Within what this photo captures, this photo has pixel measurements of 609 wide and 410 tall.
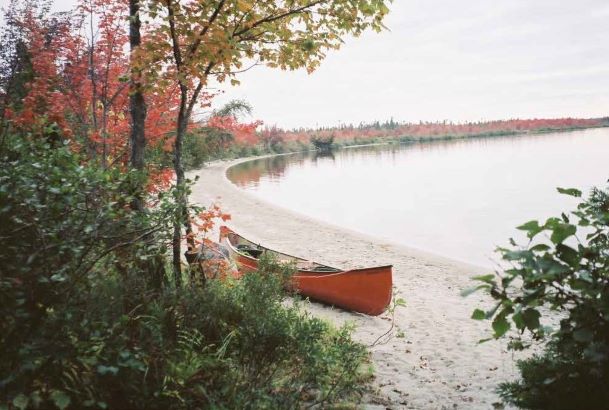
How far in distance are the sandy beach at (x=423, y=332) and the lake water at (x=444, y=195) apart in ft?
5.57

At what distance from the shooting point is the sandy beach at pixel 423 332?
4.94 metres

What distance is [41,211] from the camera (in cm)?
271

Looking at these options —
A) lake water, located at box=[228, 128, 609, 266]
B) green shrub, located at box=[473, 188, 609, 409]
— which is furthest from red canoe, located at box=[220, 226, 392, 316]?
green shrub, located at box=[473, 188, 609, 409]

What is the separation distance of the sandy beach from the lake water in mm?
1699

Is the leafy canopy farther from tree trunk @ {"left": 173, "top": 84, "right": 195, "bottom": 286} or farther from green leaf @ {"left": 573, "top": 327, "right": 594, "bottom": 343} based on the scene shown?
green leaf @ {"left": 573, "top": 327, "right": 594, "bottom": 343}

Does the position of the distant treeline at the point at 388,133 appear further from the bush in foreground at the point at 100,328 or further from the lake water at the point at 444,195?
the bush in foreground at the point at 100,328

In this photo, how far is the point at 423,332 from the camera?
23.9 feet

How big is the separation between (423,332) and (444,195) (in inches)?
809

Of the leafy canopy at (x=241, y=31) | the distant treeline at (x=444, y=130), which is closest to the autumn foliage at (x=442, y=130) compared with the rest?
the distant treeline at (x=444, y=130)

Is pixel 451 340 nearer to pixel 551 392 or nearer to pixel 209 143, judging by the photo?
pixel 551 392

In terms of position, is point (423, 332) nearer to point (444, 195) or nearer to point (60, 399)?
point (60, 399)

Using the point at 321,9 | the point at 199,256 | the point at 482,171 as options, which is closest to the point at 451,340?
the point at 199,256

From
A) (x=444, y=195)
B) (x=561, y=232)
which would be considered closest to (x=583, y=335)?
(x=561, y=232)

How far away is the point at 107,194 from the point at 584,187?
94.8ft
